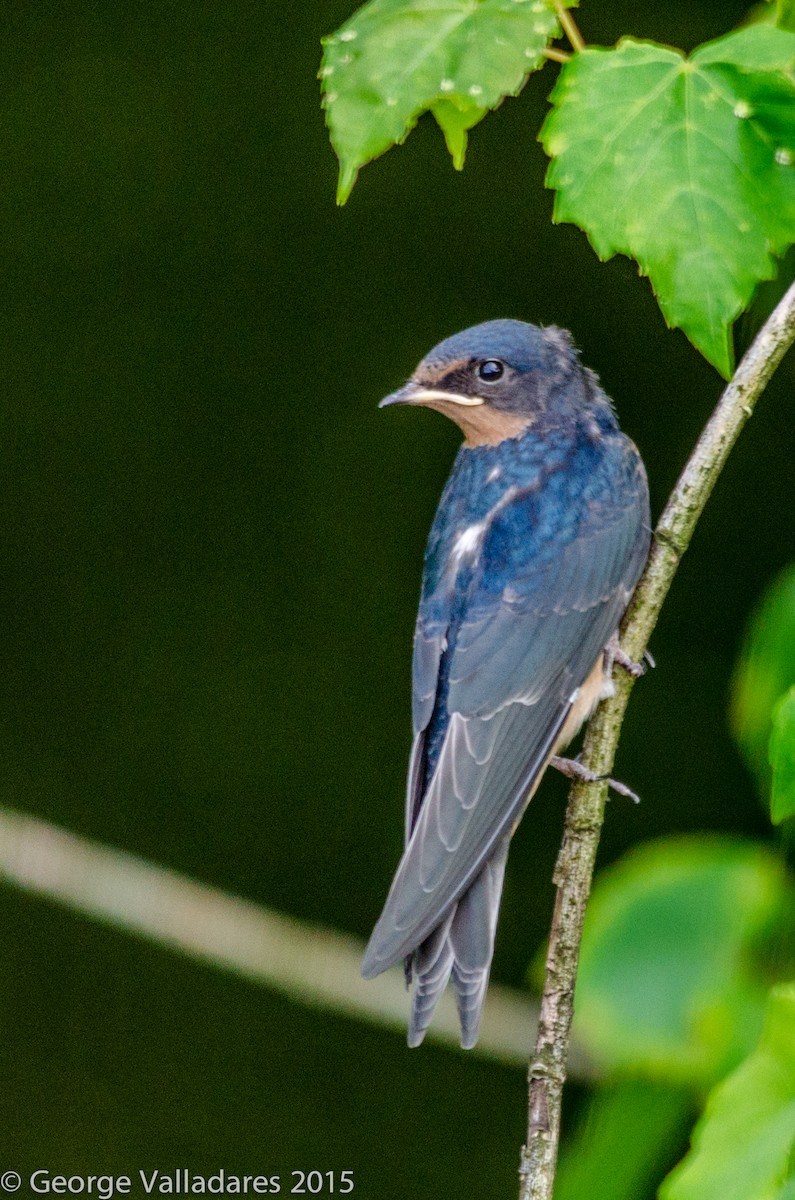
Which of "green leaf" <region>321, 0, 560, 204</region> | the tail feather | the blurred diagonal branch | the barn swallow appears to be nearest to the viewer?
"green leaf" <region>321, 0, 560, 204</region>

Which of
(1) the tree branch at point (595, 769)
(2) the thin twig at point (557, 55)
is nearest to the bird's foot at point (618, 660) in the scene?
(1) the tree branch at point (595, 769)

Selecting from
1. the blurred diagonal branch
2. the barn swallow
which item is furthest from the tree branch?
the blurred diagonal branch

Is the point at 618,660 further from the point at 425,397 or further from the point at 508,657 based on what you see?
the point at 425,397

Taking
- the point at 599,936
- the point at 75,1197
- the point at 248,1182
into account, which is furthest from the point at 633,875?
the point at 75,1197

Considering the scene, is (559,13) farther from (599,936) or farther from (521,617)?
(599,936)

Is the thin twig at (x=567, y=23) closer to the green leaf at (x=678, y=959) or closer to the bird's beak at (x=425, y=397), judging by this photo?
the bird's beak at (x=425, y=397)

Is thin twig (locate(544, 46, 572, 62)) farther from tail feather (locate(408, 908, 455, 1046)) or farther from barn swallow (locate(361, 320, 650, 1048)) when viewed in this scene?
tail feather (locate(408, 908, 455, 1046))
